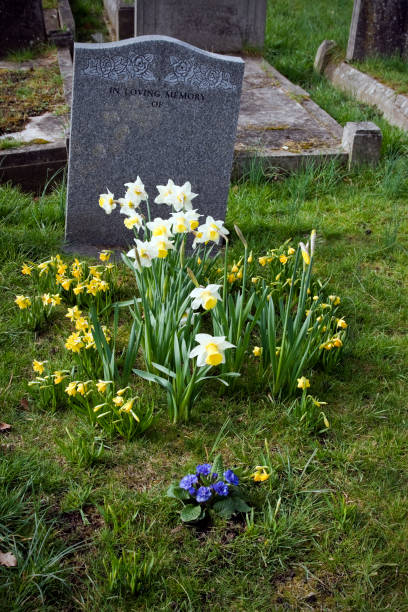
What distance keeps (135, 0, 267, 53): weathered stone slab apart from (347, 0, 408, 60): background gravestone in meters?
1.26

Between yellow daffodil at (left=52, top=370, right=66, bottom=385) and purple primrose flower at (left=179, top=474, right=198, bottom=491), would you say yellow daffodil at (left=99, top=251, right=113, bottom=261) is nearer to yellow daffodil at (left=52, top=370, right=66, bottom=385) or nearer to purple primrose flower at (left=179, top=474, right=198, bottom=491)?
yellow daffodil at (left=52, top=370, right=66, bottom=385)

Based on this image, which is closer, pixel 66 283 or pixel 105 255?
pixel 66 283

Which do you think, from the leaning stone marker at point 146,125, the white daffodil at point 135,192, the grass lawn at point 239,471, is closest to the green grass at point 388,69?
the leaning stone marker at point 146,125

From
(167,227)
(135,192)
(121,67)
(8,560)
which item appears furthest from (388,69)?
(8,560)

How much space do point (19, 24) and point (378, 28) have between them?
4.13 meters

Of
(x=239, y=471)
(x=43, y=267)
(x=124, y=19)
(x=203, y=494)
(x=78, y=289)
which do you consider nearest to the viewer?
(x=203, y=494)

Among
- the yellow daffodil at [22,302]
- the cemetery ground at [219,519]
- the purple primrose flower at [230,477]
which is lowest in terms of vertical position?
the cemetery ground at [219,519]

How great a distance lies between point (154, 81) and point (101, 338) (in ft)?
5.54

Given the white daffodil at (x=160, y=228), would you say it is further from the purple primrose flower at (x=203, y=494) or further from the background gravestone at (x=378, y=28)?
the background gravestone at (x=378, y=28)

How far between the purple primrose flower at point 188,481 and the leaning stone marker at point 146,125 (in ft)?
6.62

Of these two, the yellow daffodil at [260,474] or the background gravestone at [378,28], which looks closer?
the yellow daffodil at [260,474]

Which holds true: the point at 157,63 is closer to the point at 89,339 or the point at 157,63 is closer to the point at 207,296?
the point at 89,339

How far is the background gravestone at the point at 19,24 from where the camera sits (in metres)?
7.12

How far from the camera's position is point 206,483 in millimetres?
2143
